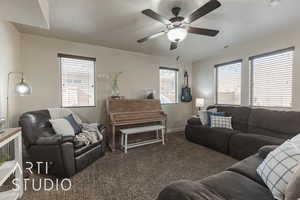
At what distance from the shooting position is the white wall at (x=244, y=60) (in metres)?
2.91

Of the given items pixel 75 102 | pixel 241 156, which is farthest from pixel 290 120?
pixel 75 102

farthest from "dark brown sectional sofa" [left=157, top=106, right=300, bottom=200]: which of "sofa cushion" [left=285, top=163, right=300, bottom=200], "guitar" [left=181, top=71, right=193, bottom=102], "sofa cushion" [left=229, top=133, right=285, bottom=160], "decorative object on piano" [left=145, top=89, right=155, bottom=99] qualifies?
"decorative object on piano" [left=145, top=89, right=155, bottom=99]

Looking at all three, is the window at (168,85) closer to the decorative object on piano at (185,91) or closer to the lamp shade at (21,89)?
the decorative object on piano at (185,91)

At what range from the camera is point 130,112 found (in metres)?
3.61

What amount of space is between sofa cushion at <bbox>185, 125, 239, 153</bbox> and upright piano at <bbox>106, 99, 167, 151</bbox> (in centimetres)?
87

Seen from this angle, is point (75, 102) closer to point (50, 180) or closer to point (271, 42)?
point (50, 180)

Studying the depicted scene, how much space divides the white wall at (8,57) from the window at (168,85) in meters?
3.45

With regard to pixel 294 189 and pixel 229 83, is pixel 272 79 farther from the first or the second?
pixel 294 189

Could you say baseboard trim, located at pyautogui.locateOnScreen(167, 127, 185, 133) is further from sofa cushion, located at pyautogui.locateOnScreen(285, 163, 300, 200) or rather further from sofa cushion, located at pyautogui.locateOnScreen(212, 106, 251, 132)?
sofa cushion, located at pyautogui.locateOnScreen(285, 163, 300, 200)

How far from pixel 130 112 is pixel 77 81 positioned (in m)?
1.47

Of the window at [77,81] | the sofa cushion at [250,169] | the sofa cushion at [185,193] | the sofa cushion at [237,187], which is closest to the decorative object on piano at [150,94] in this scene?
the window at [77,81]

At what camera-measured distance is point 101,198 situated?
1.75 meters

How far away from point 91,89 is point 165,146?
233cm

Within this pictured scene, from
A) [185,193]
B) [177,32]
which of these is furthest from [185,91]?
[185,193]
